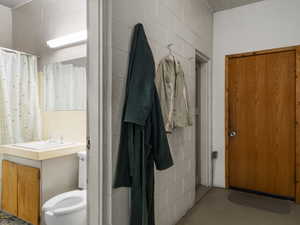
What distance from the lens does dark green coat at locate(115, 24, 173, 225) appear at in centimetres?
127

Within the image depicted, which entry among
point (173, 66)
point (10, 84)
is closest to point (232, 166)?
point (173, 66)

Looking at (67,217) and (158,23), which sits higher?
(158,23)

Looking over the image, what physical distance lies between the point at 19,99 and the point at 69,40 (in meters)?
1.11

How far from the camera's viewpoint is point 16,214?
220 cm

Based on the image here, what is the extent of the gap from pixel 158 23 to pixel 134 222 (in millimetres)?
1562

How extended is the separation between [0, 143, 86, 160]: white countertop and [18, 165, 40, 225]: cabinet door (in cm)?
16

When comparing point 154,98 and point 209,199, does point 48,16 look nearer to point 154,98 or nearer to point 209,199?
point 154,98

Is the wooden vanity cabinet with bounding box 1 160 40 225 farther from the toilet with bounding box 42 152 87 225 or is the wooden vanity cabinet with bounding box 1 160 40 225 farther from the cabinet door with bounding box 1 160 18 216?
the toilet with bounding box 42 152 87 225

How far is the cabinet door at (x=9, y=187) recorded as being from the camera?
2195 millimetres

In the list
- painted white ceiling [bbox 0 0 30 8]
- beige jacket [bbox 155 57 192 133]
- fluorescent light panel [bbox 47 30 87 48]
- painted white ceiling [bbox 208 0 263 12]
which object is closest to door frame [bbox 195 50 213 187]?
painted white ceiling [bbox 208 0 263 12]

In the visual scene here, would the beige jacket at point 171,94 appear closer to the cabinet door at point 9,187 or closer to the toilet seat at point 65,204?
the toilet seat at point 65,204

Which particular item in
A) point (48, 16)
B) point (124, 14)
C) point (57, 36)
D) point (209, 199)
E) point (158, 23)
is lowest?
point (209, 199)

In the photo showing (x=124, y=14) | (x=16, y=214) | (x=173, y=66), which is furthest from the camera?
(x=16, y=214)

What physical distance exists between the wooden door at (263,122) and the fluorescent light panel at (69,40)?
7.09 feet
